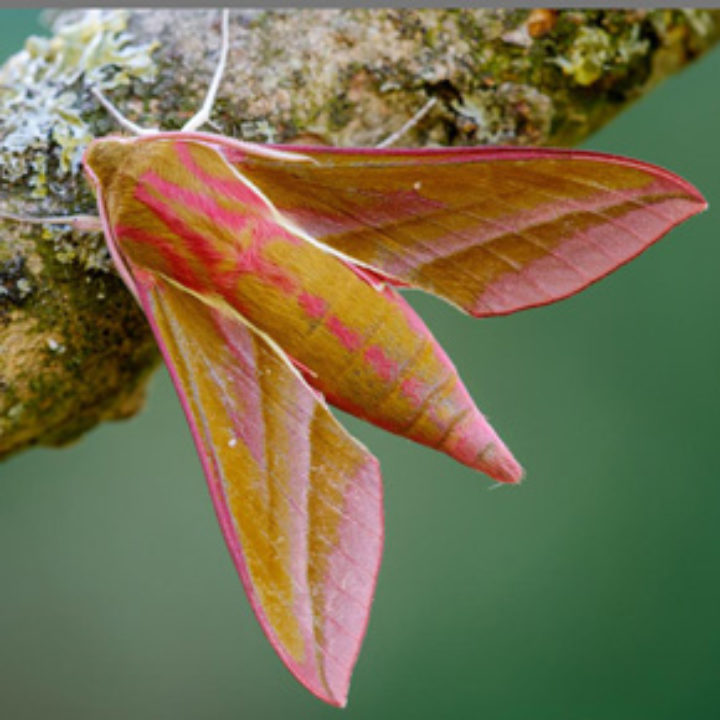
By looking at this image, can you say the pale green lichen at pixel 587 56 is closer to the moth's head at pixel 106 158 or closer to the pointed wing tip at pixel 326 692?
the moth's head at pixel 106 158

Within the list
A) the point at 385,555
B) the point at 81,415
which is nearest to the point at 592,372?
the point at 385,555

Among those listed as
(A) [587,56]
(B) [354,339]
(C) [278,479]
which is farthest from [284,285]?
(A) [587,56]

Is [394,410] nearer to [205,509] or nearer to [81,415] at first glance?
[81,415]

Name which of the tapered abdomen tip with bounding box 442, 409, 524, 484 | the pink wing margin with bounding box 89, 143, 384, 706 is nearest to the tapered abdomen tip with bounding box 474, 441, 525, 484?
the tapered abdomen tip with bounding box 442, 409, 524, 484

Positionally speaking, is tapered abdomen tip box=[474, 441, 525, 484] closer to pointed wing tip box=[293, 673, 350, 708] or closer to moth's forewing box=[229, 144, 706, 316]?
moth's forewing box=[229, 144, 706, 316]

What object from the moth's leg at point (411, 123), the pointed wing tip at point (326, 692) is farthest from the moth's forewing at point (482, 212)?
the pointed wing tip at point (326, 692)
